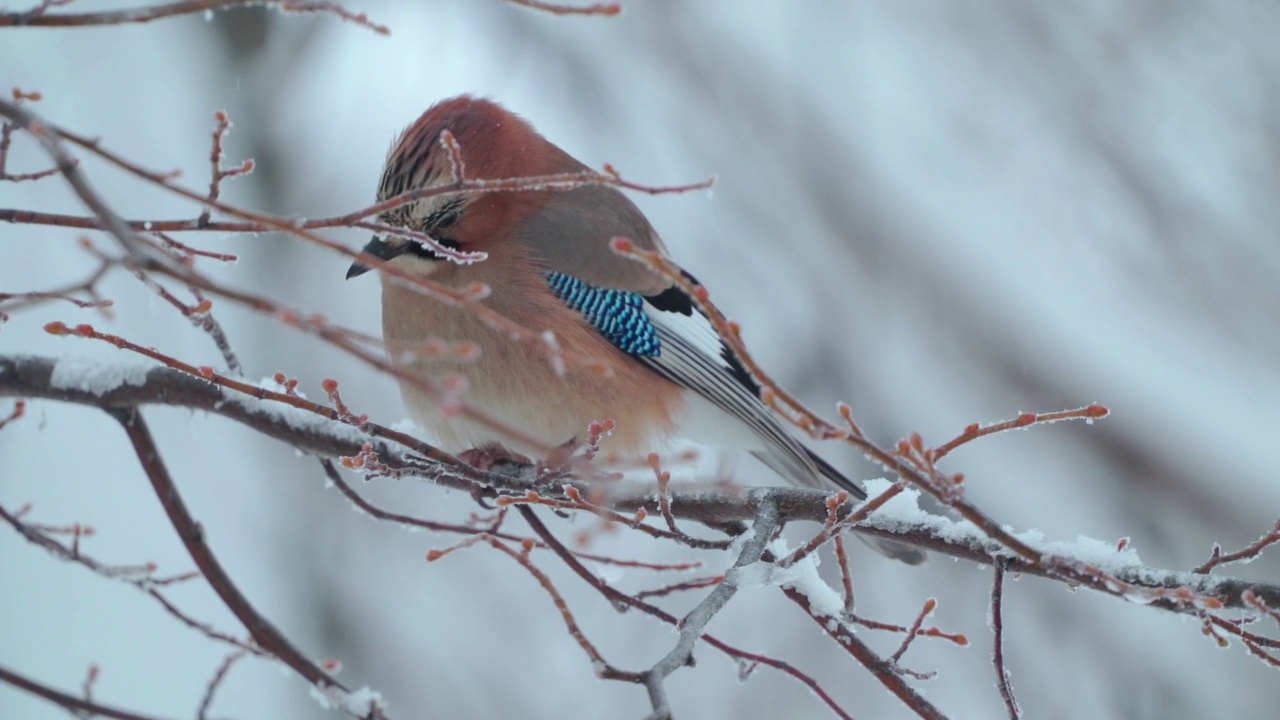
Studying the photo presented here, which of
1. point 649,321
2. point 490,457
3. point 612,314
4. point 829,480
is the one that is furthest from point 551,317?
point 829,480

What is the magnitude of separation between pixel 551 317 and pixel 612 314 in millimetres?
214

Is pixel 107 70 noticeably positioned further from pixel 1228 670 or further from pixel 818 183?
pixel 1228 670

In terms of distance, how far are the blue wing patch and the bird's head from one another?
0.85 ft

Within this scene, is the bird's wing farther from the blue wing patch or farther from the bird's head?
the bird's head

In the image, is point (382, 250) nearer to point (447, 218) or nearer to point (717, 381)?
point (447, 218)

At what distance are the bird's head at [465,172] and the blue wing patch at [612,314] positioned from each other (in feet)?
0.85

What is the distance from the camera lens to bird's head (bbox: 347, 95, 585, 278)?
308 centimetres

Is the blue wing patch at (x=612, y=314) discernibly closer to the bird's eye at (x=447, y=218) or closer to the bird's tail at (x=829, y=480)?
the bird's eye at (x=447, y=218)

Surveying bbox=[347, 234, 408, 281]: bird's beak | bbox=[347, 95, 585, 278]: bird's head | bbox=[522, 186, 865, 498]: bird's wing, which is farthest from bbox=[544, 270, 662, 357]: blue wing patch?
bbox=[347, 234, 408, 281]: bird's beak

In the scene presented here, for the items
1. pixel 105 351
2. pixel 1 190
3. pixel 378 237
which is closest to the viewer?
pixel 105 351

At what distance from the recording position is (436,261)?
3268 mm

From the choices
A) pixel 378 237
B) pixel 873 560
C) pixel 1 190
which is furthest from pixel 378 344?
pixel 873 560

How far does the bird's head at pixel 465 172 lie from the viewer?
3082 millimetres

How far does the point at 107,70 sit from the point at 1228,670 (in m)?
6.50
